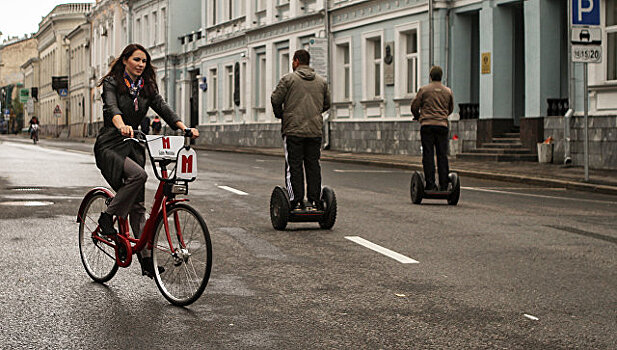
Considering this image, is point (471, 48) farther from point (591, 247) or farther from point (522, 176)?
point (591, 247)

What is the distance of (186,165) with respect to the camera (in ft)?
21.3

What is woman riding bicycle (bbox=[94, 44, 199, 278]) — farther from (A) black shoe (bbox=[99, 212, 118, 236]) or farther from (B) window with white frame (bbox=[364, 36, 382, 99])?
(B) window with white frame (bbox=[364, 36, 382, 99])

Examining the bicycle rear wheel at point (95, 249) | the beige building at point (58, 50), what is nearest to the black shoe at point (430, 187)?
the bicycle rear wheel at point (95, 249)

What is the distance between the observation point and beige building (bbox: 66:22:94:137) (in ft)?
285

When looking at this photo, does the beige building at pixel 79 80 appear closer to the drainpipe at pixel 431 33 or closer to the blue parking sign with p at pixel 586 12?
the drainpipe at pixel 431 33

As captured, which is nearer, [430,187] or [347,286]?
[347,286]

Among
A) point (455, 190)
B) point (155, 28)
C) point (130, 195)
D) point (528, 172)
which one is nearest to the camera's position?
point (130, 195)

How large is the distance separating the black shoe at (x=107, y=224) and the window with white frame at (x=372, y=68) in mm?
27265

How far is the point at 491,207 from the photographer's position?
1383cm

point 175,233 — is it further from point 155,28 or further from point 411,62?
point 155,28

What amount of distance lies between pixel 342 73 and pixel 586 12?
18.8 metres

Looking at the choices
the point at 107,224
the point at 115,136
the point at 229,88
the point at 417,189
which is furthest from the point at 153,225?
the point at 229,88

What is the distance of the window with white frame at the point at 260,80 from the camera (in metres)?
44.2

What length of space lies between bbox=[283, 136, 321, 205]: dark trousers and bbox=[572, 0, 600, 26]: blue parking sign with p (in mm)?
9528
